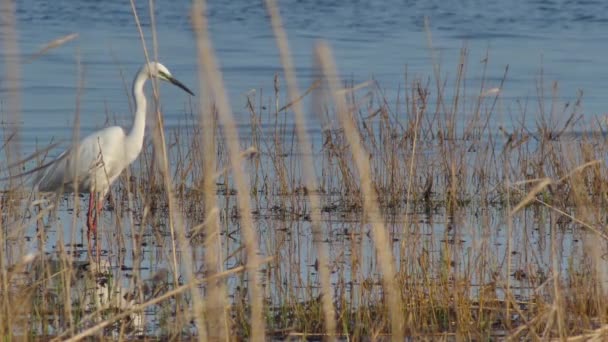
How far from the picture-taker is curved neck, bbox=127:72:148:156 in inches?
304

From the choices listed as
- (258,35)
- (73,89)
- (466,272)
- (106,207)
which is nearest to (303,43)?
(258,35)

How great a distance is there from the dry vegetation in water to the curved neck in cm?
22

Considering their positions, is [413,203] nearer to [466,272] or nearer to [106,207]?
[106,207]

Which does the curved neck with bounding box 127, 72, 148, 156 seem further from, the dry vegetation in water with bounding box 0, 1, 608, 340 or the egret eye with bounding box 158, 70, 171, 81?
the dry vegetation in water with bounding box 0, 1, 608, 340

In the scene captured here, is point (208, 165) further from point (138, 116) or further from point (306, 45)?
point (306, 45)

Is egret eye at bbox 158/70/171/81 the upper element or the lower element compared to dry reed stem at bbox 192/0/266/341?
upper

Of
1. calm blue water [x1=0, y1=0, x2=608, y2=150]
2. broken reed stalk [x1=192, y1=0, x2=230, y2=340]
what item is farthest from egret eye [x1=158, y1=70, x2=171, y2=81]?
broken reed stalk [x1=192, y1=0, x2=230, y2=340]

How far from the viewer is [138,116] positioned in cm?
783

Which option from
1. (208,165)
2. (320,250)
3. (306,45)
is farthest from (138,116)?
(306,45)

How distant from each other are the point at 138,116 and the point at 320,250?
4800mm

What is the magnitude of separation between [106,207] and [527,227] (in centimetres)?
267

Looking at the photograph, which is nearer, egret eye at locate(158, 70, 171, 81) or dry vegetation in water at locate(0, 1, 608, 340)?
dry vegetation in water at locate(0, 1, 608, 340)

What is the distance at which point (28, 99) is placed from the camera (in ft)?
42.4

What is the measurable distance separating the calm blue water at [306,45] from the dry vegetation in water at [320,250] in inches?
96.3
